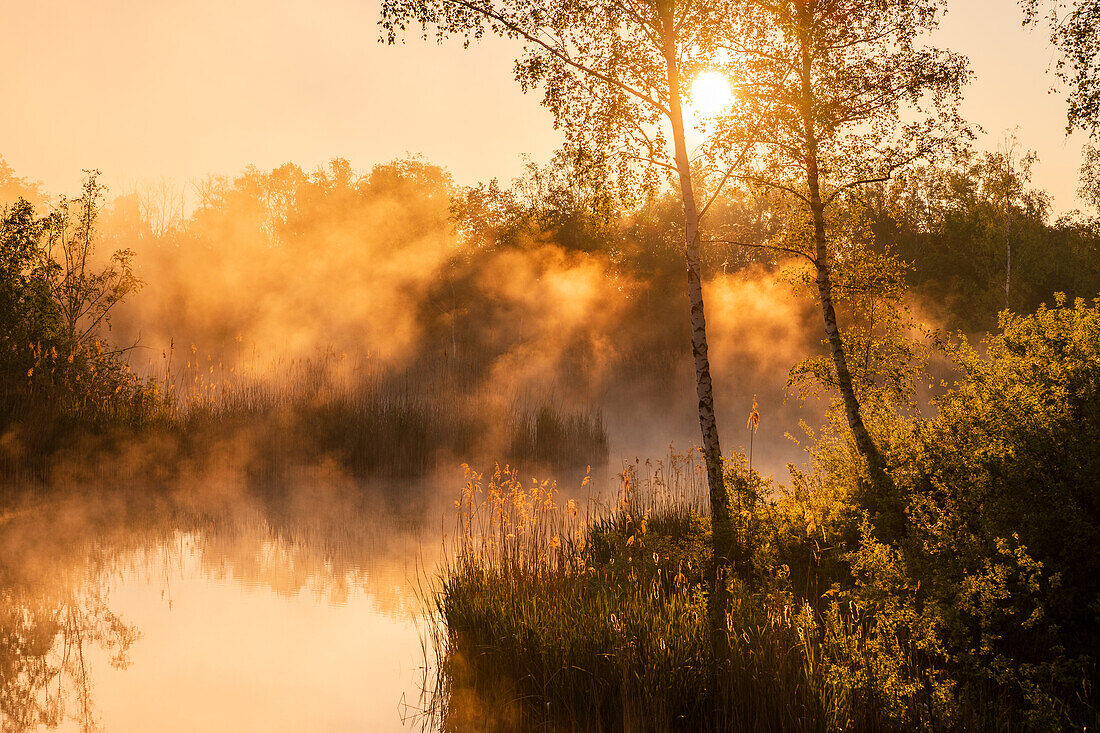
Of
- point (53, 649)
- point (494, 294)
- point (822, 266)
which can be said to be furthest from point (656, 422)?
point (53, 649)

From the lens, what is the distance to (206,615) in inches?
320

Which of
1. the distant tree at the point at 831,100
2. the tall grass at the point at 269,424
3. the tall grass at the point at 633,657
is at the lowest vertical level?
the tall grass at the point at 633,657

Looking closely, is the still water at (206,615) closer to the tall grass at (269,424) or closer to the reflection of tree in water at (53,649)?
the reflection of tree in water at (53,649)

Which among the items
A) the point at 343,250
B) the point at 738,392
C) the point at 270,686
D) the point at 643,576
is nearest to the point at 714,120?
the point at 643,576

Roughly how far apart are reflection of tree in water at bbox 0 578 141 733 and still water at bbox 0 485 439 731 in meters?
0.02

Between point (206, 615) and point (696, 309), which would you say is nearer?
point (206, 615)

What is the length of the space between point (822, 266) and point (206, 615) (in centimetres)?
880

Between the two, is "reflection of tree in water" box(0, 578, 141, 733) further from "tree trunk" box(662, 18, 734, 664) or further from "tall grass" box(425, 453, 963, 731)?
"tree trunk" box(662, 18, 734, 664)

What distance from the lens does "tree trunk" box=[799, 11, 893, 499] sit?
10.8m

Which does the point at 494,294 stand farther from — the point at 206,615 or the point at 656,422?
the point at 206,615

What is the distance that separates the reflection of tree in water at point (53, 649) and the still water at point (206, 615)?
0.06ft

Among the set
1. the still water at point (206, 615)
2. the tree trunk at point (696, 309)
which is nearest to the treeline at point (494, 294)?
the still water at point (206, 615)

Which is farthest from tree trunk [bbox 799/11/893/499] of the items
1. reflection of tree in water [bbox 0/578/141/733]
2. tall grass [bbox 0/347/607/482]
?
reflection of tree in water [bbox 0/578/141/733]

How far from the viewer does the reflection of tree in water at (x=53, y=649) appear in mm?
5707
